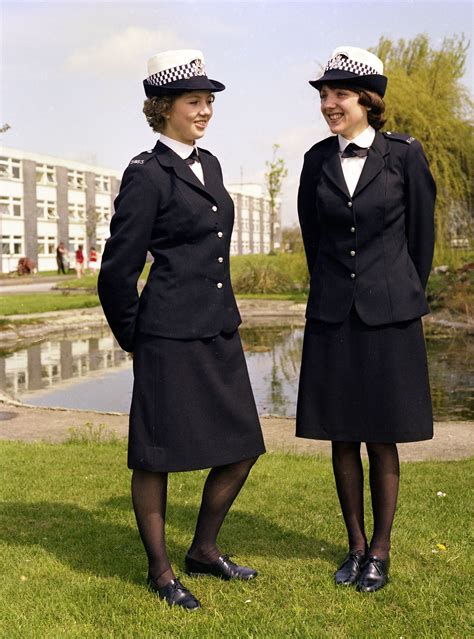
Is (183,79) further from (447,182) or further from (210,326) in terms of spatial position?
(447,182)

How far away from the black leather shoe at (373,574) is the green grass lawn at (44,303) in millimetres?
16462

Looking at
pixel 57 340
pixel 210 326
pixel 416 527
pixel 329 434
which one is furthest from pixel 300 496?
pixel 57 340

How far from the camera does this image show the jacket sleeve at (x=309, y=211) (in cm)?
384

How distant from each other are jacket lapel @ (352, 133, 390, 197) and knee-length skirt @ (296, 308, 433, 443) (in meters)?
0.52

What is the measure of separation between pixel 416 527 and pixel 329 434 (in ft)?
3.53

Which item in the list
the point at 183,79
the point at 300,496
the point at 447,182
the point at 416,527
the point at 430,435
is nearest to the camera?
the point at 183,79

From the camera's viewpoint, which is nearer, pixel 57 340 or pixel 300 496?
pixel 300 496

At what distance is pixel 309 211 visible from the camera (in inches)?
152

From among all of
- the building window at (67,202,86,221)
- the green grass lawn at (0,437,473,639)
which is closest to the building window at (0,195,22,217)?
the building window at (67,202,86,221)

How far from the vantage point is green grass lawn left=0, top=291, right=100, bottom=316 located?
20297mm

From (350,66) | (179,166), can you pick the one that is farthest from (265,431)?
(350,66)

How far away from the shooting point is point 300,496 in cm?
516

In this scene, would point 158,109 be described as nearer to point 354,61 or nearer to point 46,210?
point 354,61

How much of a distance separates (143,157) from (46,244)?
56.3 meters
